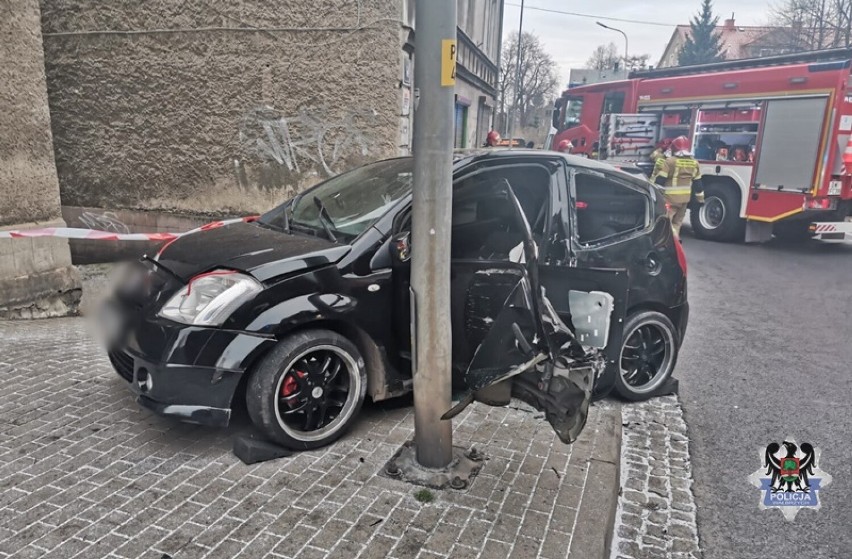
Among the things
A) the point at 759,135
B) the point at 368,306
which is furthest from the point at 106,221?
the point at 759,135

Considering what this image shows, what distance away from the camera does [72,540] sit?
2.71m

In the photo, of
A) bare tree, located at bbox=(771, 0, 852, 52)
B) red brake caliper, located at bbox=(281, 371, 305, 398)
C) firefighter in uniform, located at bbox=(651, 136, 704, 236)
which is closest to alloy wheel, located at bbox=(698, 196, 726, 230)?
firefighter in uniform, located at bbox=(651, 136, 704, 236)

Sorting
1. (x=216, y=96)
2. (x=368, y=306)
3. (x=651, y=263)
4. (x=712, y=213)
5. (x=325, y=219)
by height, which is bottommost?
(x=712, y=213)

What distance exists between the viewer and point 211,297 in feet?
11.0

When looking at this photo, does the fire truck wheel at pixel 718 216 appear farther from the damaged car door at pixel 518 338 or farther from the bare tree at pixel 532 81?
the bare tree at pixel 532 81

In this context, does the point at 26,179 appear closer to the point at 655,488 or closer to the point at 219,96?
the point at 219,96

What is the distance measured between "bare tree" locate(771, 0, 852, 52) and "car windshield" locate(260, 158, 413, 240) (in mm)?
34854

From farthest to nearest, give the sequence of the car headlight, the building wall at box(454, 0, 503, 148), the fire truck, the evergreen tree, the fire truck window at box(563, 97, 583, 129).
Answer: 1. the evergreen tree
2. the fire truck window at box(563, 97, 583, 129)
3. the building wall at box(454, 0, 503, 148)
4. the fire truck
5. the car headlight

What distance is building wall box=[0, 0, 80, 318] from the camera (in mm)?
5910

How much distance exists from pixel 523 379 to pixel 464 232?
0.95 metres

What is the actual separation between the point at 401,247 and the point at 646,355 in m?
2.15

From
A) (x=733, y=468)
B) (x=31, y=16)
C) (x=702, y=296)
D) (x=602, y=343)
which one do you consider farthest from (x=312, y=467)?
(x=702, y=296)

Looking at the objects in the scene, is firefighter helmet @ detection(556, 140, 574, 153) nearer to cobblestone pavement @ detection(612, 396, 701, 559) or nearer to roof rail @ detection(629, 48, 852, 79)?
roof rail @ detection(629, 48, 852, 79)
